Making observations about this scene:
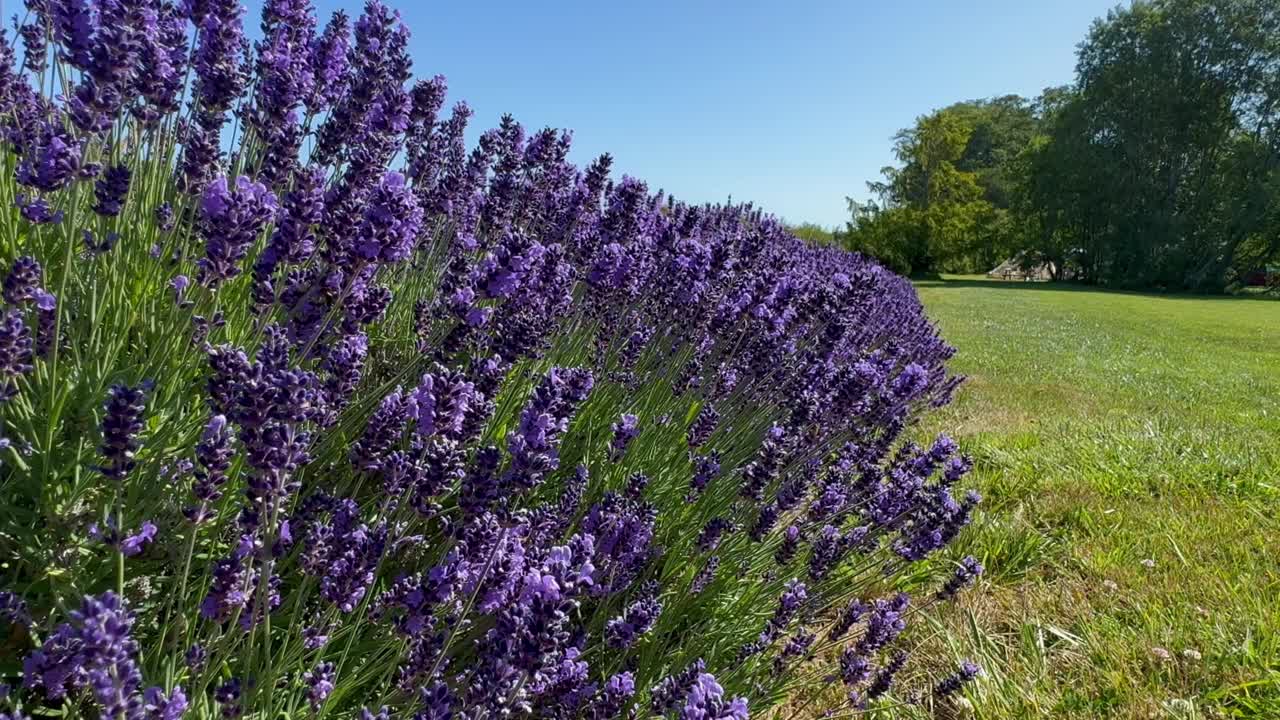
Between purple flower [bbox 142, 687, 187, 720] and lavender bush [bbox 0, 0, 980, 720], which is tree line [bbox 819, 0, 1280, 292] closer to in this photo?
lavender bush [bbox 0, 0, 980, 720]

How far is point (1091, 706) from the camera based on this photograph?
2.16 metres

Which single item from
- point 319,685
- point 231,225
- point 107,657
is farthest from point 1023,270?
point 107,657

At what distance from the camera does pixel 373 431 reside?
1480 millimetres

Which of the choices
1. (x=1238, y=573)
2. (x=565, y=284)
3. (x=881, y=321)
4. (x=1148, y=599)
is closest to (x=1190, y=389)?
(x=881, y=321)

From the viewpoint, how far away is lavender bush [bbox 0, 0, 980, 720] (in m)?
1.20

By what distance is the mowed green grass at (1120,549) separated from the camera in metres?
2.26

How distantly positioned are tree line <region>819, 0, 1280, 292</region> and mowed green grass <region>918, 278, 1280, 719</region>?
23.3m

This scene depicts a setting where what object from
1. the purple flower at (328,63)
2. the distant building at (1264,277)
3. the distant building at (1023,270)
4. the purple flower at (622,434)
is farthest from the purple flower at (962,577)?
the distant building at (1023,270)

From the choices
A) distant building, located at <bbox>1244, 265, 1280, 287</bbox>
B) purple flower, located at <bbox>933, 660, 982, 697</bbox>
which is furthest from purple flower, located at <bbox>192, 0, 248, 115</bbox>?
distant building, located at <bbox>1244, 265, 1280, 287</bbox>

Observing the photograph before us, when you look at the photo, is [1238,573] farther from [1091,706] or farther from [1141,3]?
[1141,3]

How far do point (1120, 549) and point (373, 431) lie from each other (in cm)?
318

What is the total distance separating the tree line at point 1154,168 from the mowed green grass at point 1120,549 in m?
23.3

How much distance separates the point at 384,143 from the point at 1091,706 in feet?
8.31

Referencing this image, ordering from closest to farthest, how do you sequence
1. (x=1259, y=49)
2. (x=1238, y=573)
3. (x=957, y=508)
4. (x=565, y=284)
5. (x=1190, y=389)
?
(x=957, y=508), (x=565, y=284), (x=1238, y=573), (x=1190, y=389), (x=1259, y=49)
